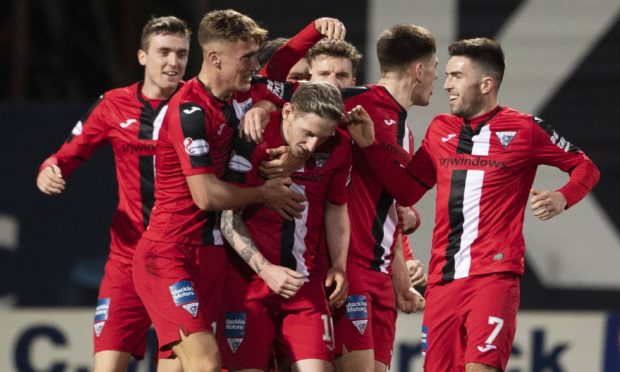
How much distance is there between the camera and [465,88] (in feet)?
19.7

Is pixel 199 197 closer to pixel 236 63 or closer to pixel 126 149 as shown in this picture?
pixel 236 63

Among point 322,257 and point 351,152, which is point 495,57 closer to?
point 351,152

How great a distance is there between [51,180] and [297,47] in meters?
1.55

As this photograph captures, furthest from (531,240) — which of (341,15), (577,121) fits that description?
(341,15)

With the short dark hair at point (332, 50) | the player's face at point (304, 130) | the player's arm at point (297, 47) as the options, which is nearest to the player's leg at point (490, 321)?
the player's face at point (304, 130)

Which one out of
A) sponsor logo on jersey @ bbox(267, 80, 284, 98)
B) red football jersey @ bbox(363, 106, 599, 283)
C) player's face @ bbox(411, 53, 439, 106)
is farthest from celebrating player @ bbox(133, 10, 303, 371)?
player's face @ bbox(411, 53, 439, 106)

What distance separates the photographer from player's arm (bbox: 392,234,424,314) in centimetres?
646

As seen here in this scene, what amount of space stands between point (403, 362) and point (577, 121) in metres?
1.98

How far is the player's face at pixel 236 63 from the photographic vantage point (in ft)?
18.4

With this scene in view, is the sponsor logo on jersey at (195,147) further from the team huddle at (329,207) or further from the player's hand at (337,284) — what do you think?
the player's hand at (337,284)

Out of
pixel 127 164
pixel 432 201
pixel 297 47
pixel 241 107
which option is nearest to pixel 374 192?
pixel 297 47

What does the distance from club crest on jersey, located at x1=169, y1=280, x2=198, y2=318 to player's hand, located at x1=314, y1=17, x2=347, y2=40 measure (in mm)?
1338

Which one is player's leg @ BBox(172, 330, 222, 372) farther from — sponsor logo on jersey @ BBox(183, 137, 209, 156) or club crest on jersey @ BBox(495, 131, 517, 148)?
club crest on jersey @ BBox(495, 131, 517, 148)

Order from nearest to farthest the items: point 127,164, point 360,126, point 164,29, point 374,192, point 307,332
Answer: point 307,332 → point 360,126 → point 374,192 → point 127,164 → point 164,29
